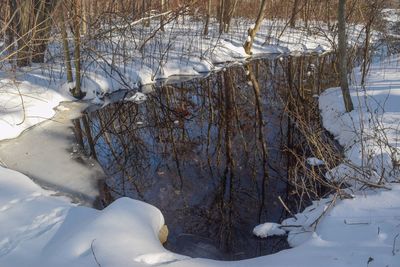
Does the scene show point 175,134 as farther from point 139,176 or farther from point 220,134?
point 139,176

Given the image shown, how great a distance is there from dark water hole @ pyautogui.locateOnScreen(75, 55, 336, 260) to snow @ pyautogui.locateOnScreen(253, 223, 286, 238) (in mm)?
72

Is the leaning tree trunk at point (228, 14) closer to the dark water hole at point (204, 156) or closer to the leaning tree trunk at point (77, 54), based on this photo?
the dark water hole at point (204, 156)

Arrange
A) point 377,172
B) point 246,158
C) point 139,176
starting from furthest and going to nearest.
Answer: point 246,158, point 139,176, point 377,172

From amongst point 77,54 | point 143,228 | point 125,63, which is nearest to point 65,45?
point 77,54

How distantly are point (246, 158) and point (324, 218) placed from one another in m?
2.24

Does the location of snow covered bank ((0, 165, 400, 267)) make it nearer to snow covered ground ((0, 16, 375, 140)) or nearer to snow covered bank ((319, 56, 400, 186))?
snow covered bank ((319, 56, 400, 186))

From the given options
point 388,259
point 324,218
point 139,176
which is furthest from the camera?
point 139,176

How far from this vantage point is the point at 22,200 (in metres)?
3.86

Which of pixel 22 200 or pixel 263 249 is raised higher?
pixel 22 200

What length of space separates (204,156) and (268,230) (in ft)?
6.75

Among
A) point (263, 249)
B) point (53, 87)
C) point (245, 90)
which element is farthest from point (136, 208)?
point (245, 90)

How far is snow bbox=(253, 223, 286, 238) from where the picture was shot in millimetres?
4066

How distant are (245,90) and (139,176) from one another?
4886 mm

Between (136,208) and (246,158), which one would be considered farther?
(246,158)
